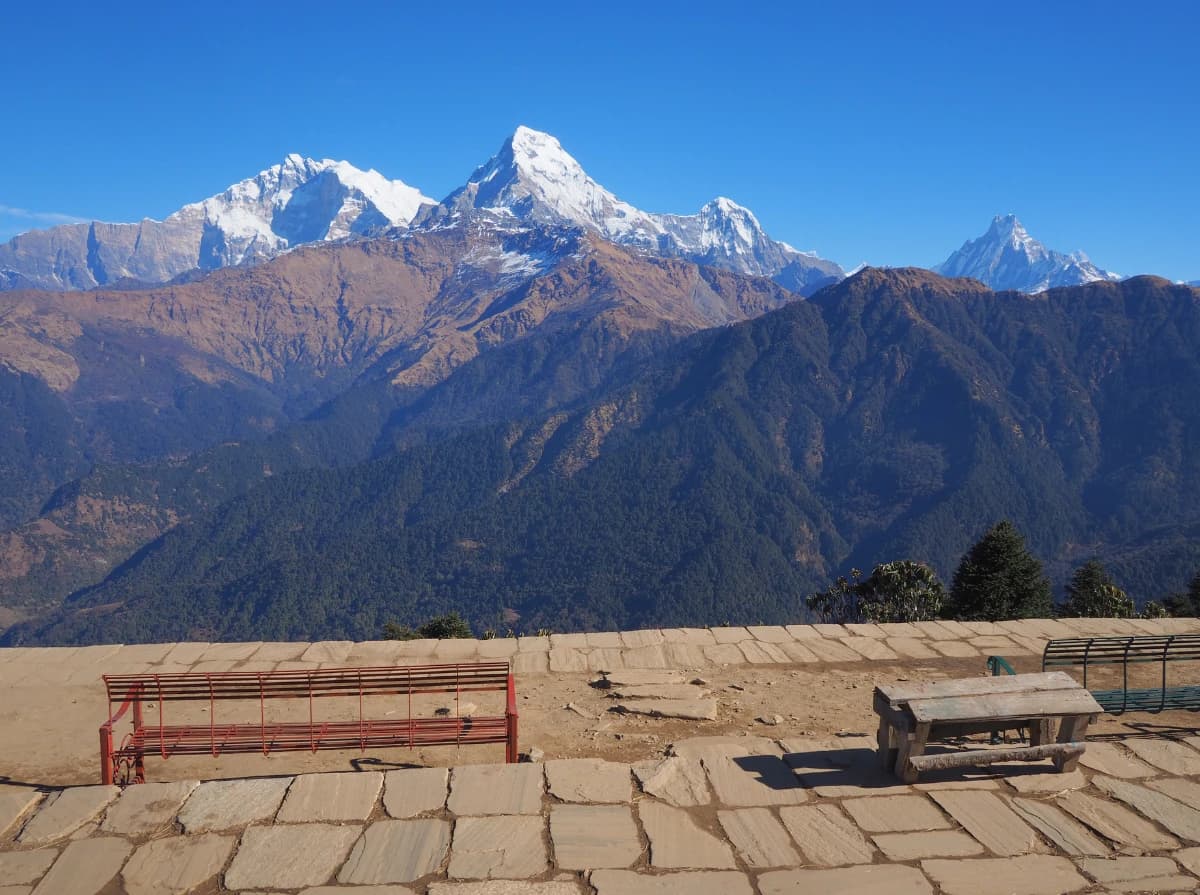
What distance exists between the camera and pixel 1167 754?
8969 millimetres

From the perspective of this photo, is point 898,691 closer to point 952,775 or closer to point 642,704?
point 952,775

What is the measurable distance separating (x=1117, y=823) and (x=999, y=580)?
117 feet

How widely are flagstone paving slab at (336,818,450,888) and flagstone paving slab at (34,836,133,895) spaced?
1.81 m

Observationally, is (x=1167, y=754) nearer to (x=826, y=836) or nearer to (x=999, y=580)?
(x=826, y=836)

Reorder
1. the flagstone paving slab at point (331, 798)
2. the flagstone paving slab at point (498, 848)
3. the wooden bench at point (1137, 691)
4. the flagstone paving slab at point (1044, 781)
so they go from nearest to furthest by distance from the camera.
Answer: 1. the flagstone paving slab at point (498, 848)
2. the flagstone paving slab at point (331, 798)
3. the flagstone paving slab at point (1044, 781)
4. the wooden bench at point (1137, 691)

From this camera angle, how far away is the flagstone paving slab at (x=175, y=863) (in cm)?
662

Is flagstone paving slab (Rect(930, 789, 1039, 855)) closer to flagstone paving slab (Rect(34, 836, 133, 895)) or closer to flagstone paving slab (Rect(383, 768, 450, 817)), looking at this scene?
flagstone paving slab (Rect(383, 768, 450, 817))

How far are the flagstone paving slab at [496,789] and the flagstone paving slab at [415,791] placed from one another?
10cm

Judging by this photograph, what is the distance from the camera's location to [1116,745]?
29.8 feet

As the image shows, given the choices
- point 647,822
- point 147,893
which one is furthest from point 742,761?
point 147,893

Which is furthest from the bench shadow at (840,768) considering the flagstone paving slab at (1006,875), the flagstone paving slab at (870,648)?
Answer: the flagstone paving slab at (870,648)

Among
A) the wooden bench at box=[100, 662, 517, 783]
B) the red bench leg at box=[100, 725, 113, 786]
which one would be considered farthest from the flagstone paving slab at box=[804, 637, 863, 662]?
the red bench leg at box=[100, 725, 113, 786]

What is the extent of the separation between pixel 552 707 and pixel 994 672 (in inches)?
232

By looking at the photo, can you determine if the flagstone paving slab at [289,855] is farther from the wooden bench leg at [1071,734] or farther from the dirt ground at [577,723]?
the wooden bench leg at [1071,734]
